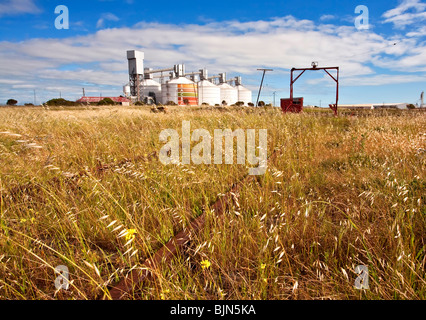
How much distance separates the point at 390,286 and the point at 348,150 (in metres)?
4.31

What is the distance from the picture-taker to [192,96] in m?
62.4

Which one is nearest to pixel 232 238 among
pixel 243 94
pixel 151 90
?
pixel 151 90

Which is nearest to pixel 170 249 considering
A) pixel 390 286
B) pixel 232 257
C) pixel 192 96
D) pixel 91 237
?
pixel 232 257

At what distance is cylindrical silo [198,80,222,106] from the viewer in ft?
214

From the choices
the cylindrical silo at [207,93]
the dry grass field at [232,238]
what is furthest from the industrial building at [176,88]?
the dry grass field at [232,238]

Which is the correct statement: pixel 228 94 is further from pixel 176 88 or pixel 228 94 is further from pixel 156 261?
pixel 156 261

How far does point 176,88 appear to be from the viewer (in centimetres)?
6197

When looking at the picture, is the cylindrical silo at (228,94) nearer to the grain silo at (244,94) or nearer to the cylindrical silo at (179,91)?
the grain silo at (244,94)

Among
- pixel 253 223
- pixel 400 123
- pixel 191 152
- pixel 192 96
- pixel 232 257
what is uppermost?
pixel 192 96

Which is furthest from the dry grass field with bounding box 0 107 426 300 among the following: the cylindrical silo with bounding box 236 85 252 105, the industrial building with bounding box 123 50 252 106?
the cylindrical silo with bounding box 236 85 252 105

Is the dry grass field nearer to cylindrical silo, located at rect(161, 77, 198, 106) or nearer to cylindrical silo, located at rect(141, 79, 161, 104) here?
cylindrical silo, located at rect(161, 77, 198, 106)

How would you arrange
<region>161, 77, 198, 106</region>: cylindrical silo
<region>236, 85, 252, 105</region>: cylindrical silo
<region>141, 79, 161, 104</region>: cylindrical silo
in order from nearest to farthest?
1. <region>161, 77, 198, 106</region>: cylindrical silo
2. <region>141, 79, 161, 104</region>: cylindrical silo
3. <region>236, 85, 252, 105</region>: cylindrical silo

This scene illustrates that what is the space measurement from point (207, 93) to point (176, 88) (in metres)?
8.51
